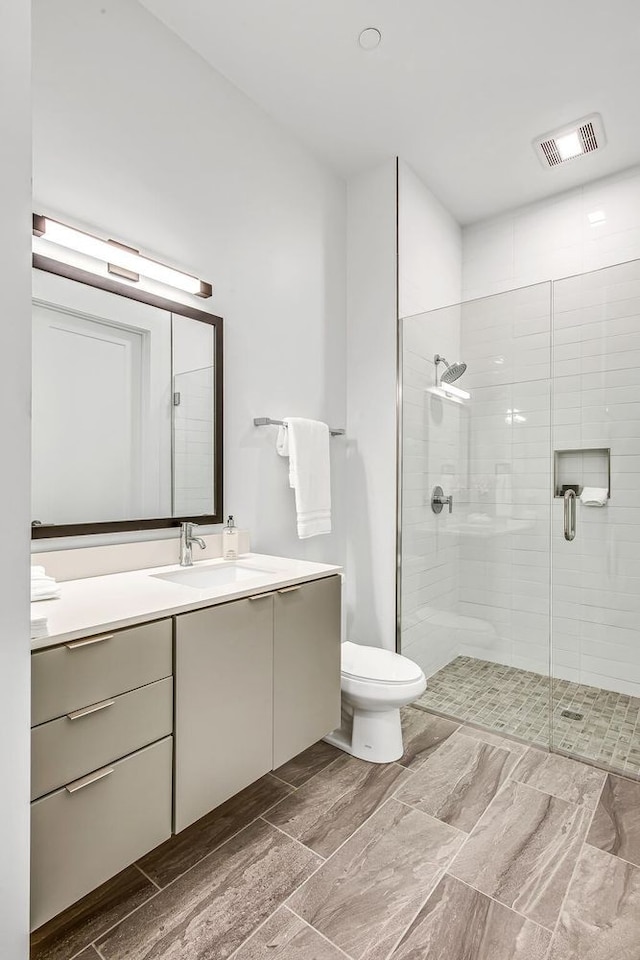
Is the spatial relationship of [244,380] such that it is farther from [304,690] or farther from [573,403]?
[573,403]

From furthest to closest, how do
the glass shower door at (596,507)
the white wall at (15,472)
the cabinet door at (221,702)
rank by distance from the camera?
the glass shower door at (596,507)
the cabinet door at (221,702)
the white wall at (15,472)

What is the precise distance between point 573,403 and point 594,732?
1.40 m

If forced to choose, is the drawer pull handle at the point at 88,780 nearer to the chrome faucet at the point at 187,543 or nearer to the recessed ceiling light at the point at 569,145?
the chrome faucet at the point at 187,543

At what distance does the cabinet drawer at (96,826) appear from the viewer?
3.36 ft

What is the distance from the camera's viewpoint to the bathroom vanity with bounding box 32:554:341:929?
104 centimetres

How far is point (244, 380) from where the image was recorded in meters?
2.16

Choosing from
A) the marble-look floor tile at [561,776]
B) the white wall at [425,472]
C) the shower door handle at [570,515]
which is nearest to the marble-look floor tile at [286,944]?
the marble-look floor tile at [561,776]

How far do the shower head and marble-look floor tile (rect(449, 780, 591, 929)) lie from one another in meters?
1.77

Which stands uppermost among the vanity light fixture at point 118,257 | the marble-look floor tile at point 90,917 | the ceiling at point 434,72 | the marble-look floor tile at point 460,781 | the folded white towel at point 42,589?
the ceiling at point 434,72

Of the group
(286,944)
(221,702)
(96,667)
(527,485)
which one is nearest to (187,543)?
(221,702)

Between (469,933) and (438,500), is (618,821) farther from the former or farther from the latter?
(438,500)

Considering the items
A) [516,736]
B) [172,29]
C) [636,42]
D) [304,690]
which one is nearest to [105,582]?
[304,690]

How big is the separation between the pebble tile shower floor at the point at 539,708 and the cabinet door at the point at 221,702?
122 cm

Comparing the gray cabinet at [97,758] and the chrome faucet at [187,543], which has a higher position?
the chrome faucet at [187,543]
